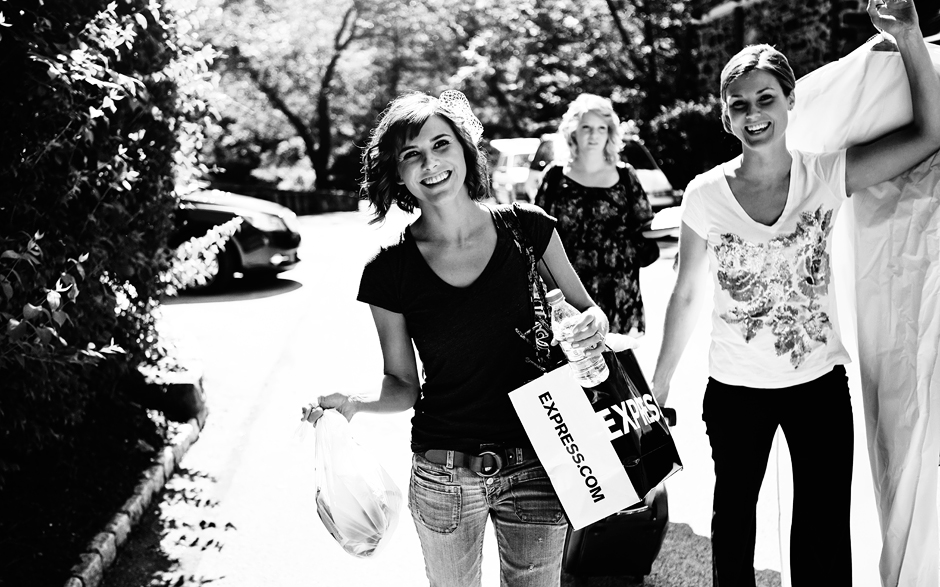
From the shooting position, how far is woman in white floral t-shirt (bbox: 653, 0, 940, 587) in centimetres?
290

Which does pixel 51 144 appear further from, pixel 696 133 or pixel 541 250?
pixel 696 133

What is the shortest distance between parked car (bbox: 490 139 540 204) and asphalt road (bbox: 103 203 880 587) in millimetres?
6022

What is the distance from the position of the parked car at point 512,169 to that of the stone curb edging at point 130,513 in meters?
9.69

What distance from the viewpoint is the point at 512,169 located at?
15898 mm

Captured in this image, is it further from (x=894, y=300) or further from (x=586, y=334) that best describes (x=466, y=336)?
(x=894, y=300)

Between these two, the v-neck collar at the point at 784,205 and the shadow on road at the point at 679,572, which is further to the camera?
the shadow on road at the point at 679,572

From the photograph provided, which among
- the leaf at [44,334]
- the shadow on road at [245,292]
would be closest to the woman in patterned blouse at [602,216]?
the leaf at [44,334]

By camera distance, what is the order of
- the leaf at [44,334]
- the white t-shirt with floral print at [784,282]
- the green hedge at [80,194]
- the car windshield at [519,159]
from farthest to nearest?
1. the car windshield at [519,159]
2. the green hedge at [80,194]
3. the leaf at [44,334]
4. the white t-shirt with floral print at [784,282]

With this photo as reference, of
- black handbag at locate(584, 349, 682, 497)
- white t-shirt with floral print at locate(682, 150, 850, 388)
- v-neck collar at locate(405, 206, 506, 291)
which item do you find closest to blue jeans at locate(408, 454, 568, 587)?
black handbag at locate(584, 349, 682, 497)

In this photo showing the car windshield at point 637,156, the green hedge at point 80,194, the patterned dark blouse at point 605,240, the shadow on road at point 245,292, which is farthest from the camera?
the car windshield at point 637,156

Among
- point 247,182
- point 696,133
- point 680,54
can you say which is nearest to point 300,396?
point 696,133

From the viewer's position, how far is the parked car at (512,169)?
1527 cm

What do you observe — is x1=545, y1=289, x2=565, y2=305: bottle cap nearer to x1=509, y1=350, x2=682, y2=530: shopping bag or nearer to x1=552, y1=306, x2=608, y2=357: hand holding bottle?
x1=552, y1=306, x2=608, y2=357: hand holding bottle

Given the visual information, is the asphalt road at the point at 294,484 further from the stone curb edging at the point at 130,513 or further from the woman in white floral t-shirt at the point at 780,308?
the woman in white floral t-shirt at the point at 780,308
